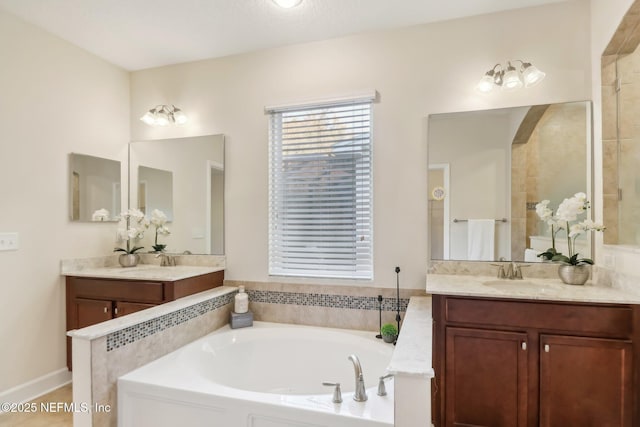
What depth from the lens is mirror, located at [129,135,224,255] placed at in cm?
299

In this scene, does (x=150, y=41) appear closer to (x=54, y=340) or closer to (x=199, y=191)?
(x=199, y=191)

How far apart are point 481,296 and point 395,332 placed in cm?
67

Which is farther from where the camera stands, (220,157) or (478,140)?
(220,157)

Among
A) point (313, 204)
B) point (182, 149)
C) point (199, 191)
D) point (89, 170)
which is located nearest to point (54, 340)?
point (89, 170)

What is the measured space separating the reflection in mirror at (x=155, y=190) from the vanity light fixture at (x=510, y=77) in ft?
8.76

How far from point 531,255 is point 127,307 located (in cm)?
287

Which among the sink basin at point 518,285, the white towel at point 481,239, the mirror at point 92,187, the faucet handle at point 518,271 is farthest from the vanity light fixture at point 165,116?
the faucet handle at point 518,271

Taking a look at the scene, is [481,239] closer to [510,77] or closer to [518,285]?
[518,285]

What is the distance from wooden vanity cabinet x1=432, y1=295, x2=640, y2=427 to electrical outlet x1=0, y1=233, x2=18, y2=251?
2.80m

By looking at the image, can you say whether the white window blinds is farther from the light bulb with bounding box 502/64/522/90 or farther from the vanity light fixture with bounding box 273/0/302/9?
the light bulb with bounding box 502/64/522/90

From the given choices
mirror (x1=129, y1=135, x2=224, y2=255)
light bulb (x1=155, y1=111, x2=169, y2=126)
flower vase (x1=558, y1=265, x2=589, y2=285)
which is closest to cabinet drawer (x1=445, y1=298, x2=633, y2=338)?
flower vase (x1=558, y1=265, x2=589, y2=285)

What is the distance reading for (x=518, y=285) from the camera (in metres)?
2.06

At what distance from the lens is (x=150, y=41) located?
9.14 ft

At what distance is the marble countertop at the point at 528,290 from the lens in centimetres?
173
